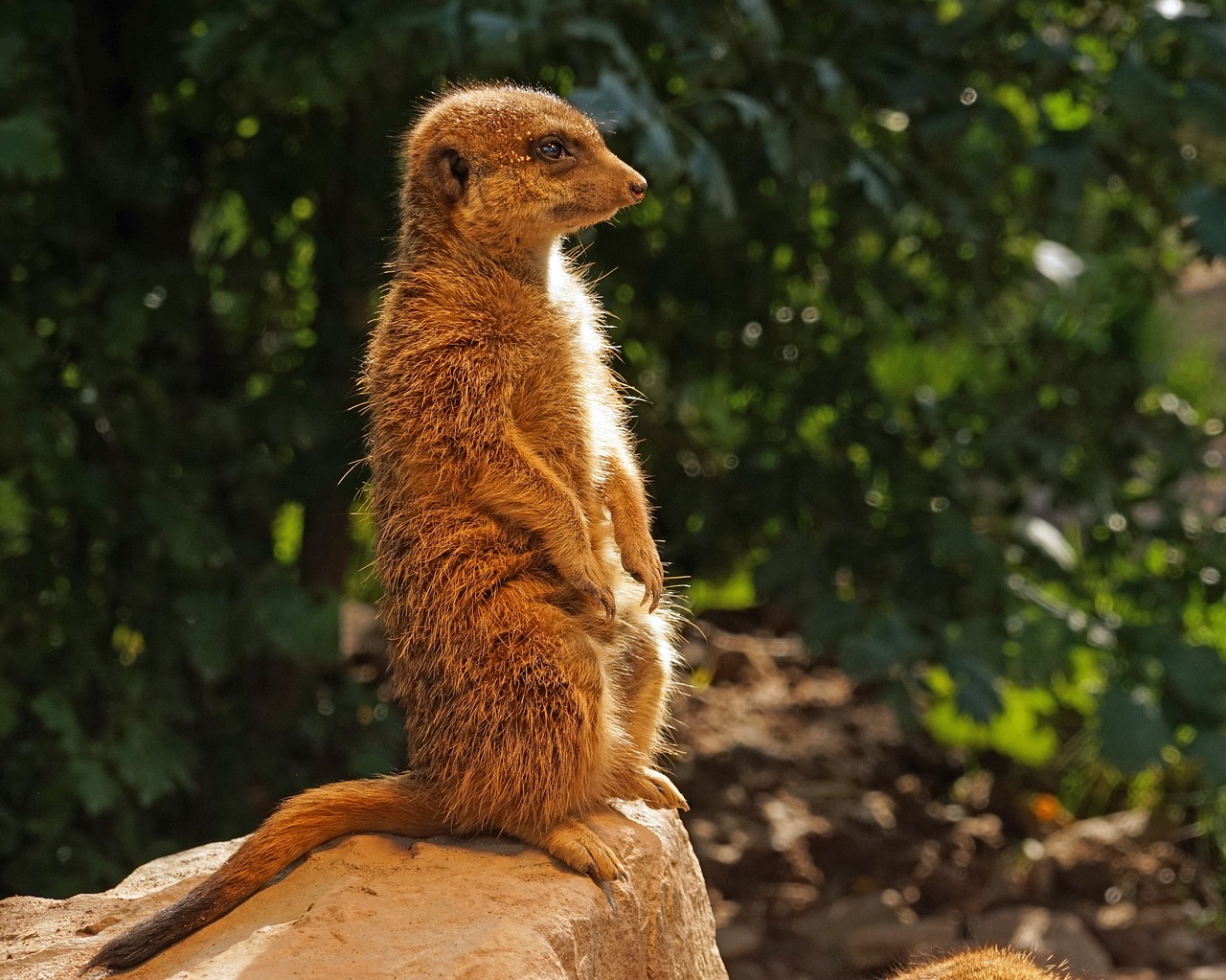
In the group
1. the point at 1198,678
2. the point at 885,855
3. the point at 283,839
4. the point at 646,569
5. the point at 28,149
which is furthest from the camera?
the point at 885,855

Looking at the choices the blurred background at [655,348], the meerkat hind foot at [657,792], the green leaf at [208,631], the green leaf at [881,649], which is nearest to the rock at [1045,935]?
the blurred background at [655,348]

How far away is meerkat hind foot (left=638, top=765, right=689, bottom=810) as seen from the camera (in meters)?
2.61

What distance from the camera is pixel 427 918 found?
6.99ft

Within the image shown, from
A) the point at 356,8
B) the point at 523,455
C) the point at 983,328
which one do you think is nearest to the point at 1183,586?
the point at 983,328

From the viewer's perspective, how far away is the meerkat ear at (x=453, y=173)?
2.42 meters

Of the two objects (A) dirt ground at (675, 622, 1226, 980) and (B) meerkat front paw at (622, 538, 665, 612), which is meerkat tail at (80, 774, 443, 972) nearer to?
(B) meerkat front paw at (622, 538, 665, 612)

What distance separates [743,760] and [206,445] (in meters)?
2.70

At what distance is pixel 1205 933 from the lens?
477 centimetres

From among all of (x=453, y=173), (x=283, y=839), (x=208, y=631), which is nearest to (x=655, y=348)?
(x=208, y=631)

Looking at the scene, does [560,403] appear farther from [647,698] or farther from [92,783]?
[92,783]

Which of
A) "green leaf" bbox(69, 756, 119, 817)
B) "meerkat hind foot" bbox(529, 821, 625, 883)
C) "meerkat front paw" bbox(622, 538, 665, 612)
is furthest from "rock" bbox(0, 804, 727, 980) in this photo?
"green leaf" bbox(69, 756, 119, 817)

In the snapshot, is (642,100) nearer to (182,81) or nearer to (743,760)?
(182,81)

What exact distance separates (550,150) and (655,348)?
2.16 m

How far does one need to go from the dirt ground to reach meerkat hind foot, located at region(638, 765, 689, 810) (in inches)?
67.5
